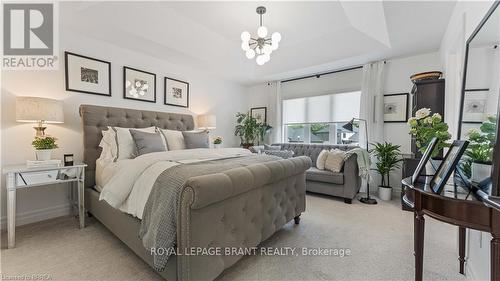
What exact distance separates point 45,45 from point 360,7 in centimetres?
401

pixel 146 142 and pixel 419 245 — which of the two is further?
pixel 146 142

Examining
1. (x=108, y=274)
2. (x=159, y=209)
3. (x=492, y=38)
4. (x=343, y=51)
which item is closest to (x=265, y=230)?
(x=159, y=209)

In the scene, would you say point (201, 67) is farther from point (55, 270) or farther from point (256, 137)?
point (55, 270)

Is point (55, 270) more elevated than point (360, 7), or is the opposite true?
point (360, 7)

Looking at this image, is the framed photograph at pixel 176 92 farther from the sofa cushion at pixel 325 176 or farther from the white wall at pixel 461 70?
the white wall at pixel 461 70

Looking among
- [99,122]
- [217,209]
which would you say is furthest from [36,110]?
[217,209]

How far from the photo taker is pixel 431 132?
5.08ft

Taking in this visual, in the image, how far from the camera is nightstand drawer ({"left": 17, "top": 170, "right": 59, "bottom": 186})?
6.75ft

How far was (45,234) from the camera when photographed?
2283mm

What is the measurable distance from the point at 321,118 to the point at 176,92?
10.5 ft

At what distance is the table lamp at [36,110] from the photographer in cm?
225

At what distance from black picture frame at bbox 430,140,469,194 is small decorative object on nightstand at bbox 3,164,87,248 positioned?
324cm

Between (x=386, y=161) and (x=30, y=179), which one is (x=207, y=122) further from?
(x=386, y=161)

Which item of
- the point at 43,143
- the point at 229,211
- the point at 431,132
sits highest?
the point at 431,132
